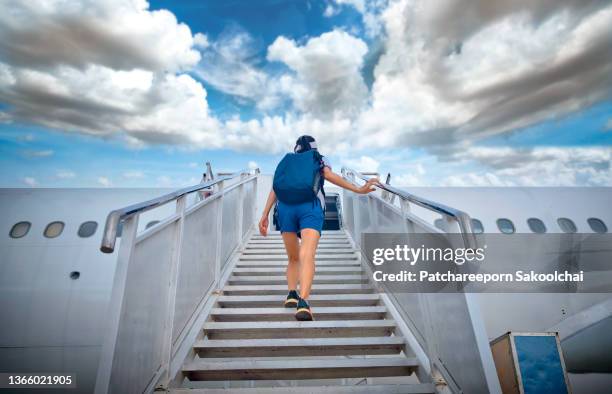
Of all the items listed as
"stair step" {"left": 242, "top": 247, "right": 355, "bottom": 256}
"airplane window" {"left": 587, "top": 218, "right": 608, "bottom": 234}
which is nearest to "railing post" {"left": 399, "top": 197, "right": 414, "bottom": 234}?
"stair step" {"left": 242, "top": 247, "right": 355, "bottom": 256}

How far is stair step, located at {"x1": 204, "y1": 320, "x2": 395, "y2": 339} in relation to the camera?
272 centimetres

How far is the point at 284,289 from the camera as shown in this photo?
3.57m

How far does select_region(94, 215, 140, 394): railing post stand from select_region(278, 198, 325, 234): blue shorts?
133 centimetres

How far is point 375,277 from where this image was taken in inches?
141

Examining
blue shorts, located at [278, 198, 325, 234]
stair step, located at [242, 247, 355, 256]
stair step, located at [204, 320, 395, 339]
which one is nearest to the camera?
blue shorts, located at [278, 198, 325, 234]

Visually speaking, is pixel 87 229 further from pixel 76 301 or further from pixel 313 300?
pixel 313 300

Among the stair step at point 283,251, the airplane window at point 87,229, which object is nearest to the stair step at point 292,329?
the stair step at point 283,251

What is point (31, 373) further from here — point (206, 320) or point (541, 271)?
point (541, 271)

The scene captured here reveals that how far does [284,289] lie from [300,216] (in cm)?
138

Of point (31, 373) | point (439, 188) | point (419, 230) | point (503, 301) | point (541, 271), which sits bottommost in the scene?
point (31, 373)

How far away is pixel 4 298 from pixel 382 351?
24.0 feet

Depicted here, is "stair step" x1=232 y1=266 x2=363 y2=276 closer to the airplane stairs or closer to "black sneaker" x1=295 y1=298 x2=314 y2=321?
the airplane stairs

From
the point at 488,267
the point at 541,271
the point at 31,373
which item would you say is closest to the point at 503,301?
the point at 488,267

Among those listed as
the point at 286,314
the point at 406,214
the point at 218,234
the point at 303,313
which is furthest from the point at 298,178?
the point at 218,234
